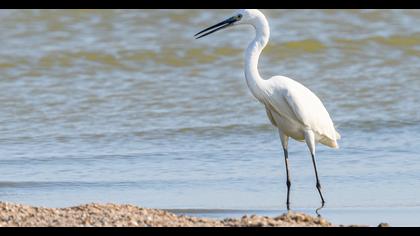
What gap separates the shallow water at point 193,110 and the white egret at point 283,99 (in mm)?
428

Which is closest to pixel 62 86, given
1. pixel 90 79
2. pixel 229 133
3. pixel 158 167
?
pixel 90 79

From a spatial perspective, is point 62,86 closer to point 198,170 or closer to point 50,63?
point 50,63

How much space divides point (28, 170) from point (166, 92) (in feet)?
11.4

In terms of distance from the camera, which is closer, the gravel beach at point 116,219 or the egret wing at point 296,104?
the gravel beach at point 116,219

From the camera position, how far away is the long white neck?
7.68m

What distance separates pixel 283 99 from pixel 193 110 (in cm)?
331

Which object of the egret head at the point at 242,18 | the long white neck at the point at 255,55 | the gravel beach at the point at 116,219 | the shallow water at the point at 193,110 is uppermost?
the egret head at the point at 242,18

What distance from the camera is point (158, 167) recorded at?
344 inches

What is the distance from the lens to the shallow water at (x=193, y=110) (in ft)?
26.0

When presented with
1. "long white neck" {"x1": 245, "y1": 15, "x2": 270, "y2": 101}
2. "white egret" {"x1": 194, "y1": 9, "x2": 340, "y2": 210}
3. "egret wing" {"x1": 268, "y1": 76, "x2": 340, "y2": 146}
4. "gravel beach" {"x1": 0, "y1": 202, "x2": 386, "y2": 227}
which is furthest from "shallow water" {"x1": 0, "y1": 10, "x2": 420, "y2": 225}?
"gravel beach" {"x1": 0, "y1": 202, "x2": 386, "y2": 227}

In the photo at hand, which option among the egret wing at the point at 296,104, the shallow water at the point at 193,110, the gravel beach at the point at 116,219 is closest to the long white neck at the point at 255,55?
the egret wing at the point at 296,104

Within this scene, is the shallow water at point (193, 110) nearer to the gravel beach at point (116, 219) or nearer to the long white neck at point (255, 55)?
the long white neck at point (255, 55)

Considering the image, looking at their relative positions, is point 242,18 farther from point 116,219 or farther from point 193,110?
point 193,110

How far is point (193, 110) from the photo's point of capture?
11.1 meters
